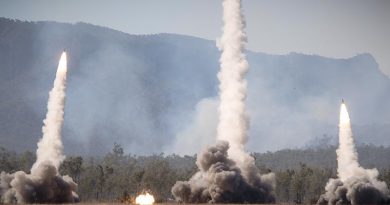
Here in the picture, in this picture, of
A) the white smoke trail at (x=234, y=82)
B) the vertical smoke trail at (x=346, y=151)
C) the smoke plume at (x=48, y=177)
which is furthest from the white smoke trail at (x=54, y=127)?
the vertical smoke trail at (x=346, y=151)

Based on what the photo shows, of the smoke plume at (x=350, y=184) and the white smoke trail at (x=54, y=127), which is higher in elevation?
the white smoke trail at (x=54, y=127)

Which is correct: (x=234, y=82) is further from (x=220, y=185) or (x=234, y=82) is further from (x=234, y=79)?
(x=220, y=185)

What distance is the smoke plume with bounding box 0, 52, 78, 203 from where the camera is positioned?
6081 centimetres

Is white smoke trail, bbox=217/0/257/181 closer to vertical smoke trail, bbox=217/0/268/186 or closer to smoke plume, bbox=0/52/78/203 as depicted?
vertical smoke trail, bbox=217/0/268/186

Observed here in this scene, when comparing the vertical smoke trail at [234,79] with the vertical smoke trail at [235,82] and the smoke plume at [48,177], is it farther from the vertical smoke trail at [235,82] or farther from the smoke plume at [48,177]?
the smoke plume at [48,177]

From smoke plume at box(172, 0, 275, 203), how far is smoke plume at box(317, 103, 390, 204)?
28.7 feet

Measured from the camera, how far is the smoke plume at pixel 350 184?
66500mm

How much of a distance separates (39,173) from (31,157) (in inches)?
4033

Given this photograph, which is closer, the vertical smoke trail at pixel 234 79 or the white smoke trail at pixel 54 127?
the white smoke trail at pixel 54 127

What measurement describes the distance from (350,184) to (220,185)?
55.0 ft

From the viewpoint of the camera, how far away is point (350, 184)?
2665 inches

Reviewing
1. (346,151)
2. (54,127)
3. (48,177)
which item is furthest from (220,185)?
(54,127)

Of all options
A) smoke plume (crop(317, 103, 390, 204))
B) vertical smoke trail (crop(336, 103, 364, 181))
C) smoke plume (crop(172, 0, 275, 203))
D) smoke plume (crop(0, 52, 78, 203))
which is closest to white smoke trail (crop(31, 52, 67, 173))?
smoke plume (crop(0, 52, 78, 203))

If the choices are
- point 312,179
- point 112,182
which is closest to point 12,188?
point 112,182
